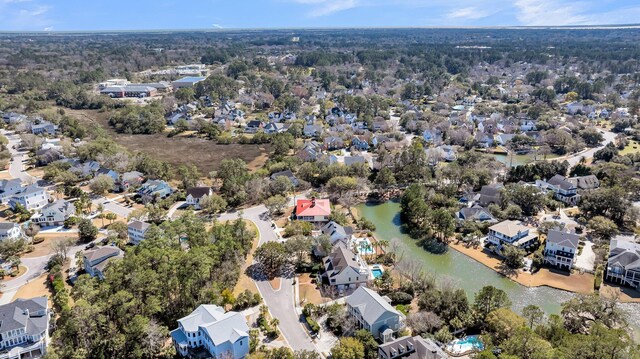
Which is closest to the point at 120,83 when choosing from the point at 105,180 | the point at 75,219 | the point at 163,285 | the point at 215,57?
the point at 215,57

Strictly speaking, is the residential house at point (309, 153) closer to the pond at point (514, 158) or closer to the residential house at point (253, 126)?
the residential house at point (253, 126)

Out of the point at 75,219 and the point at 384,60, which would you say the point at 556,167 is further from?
the point at 384,60

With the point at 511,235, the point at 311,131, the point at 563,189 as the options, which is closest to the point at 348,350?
the point at 511,235

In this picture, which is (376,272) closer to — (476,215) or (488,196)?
(476,215)

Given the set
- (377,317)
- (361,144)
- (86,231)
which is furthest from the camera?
(361,144)

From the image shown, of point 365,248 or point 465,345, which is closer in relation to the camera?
point 465,345

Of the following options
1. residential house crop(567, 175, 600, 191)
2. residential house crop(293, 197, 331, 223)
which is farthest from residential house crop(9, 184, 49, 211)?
residential house crop(567, 175, 600, 191)

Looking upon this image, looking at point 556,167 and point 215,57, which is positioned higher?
point 215,57
